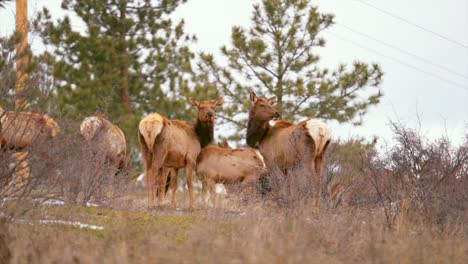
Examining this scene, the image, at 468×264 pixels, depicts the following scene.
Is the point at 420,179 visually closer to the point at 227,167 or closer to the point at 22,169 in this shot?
the point at 227,167

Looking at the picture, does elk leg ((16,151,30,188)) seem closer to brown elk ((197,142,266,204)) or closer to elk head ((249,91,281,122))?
brown elk ((197,142,266,204))

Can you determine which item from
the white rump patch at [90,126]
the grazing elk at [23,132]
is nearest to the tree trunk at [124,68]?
the white rump patch at [90,126]

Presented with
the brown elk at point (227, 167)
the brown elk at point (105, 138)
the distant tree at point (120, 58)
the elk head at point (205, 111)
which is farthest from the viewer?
the distant tree at point (120, 58)

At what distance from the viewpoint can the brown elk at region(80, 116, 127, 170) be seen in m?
18.3

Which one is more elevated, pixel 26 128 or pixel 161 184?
pixel 26 128

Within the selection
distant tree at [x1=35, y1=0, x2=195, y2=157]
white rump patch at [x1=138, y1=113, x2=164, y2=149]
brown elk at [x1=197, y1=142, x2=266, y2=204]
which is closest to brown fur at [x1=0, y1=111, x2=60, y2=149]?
white rump patch at [x1=138, y1=113, x2=164, y2=149]

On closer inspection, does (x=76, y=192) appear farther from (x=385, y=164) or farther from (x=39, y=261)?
(x=39, y=261)

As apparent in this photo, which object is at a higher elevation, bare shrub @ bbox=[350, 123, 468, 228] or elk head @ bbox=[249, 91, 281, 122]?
elk head @ bbox=[249, 91, 281, 122]

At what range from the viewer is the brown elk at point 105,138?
720 inches

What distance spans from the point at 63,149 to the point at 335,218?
159 inches

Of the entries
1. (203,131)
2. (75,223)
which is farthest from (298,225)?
(203,131)

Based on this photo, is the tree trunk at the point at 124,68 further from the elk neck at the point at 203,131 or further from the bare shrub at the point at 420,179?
the bare shrub at the point at 420,179

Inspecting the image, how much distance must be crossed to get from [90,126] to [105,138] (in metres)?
0.39

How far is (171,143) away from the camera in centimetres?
1769
